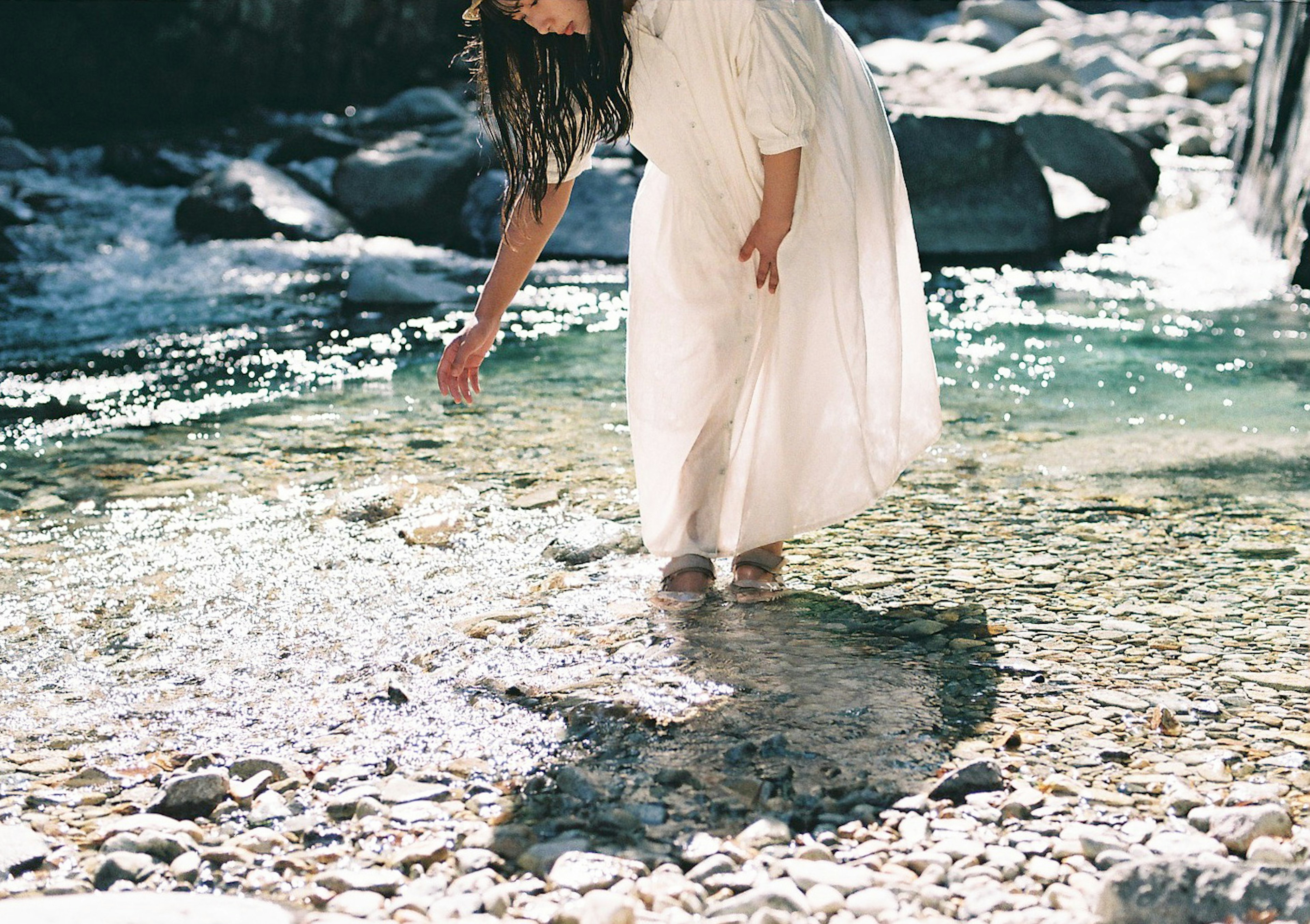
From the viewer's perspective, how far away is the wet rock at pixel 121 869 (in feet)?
6.68

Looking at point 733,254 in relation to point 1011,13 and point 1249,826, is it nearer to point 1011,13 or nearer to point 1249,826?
point 1249,826

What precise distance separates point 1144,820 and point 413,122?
39.6 feet

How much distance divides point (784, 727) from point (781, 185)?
45.7 inches

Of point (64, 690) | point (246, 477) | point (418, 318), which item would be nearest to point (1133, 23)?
point (418, 318)

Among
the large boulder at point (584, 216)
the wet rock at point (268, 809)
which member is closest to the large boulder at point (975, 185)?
the large boulder at point (584, 216)

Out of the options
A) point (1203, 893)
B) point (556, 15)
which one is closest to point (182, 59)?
point (556, 15)

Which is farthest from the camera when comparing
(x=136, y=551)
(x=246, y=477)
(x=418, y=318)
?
(x=418, y=318)

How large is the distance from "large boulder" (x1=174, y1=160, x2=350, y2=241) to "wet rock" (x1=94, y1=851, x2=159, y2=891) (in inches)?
344

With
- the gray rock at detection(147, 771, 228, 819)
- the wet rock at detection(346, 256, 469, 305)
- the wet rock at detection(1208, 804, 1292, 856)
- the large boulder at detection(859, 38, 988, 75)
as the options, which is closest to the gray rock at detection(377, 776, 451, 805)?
the gray rock at detection(147, 771, 228, 819)

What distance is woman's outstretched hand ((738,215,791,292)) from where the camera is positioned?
2.92 metres

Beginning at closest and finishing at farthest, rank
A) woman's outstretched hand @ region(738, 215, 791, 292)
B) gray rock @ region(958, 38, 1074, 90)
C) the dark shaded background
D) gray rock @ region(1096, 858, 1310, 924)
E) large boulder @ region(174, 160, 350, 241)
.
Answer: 1. gray rock @ region(1096, 858, 1310, 924)
2. woman's outstretched hand @ region(738, 215, 791, 292)
3. large boulder @ region(174, 160, 350, 241)
4. the dark shaded background
5. gray rock @ region(958, 38, 1074, 90)

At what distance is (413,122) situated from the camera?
43.0ft

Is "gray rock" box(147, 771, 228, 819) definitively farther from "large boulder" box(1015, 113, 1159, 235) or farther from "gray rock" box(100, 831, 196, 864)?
"large boulder" box(1015, 113, 1159, 235)

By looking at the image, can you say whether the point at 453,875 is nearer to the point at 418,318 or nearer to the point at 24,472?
the point at 24,472
